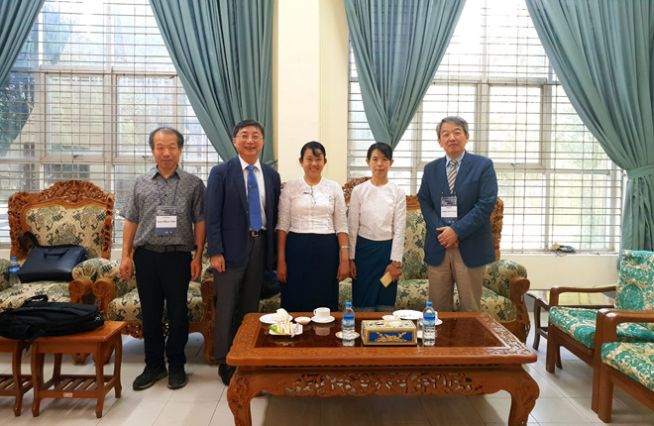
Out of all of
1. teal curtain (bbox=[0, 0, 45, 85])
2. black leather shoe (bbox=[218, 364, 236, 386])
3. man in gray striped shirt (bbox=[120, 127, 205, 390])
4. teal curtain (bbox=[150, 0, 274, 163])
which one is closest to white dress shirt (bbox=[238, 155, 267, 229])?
man in gray striped shirt (bbox=[120, 127, 205, 390])

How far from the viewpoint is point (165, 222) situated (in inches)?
100

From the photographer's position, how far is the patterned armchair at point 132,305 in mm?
2938

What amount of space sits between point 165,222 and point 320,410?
4.27ft

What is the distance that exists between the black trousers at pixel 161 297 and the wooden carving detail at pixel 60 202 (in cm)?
111

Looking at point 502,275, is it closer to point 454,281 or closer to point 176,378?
point 454,281

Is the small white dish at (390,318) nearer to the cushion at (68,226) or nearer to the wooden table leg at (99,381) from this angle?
the wooden table leg at (99,381)

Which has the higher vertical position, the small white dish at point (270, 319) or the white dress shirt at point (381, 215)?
the white dress shirt at point (381, 215)

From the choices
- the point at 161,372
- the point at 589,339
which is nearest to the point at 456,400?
the point at 589,339

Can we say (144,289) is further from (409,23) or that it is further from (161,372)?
(409,23)

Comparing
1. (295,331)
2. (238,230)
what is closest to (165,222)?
(238,230)

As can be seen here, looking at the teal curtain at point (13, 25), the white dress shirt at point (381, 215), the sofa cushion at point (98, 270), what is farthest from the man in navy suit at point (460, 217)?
the teal curtain at point (13, 25)

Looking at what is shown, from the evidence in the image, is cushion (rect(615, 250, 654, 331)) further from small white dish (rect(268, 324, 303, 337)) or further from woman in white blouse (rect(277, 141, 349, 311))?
small white dish (rect(268, 324, 303, 337))

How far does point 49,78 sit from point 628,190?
5.26 m

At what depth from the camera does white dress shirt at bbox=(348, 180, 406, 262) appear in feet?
9.03
